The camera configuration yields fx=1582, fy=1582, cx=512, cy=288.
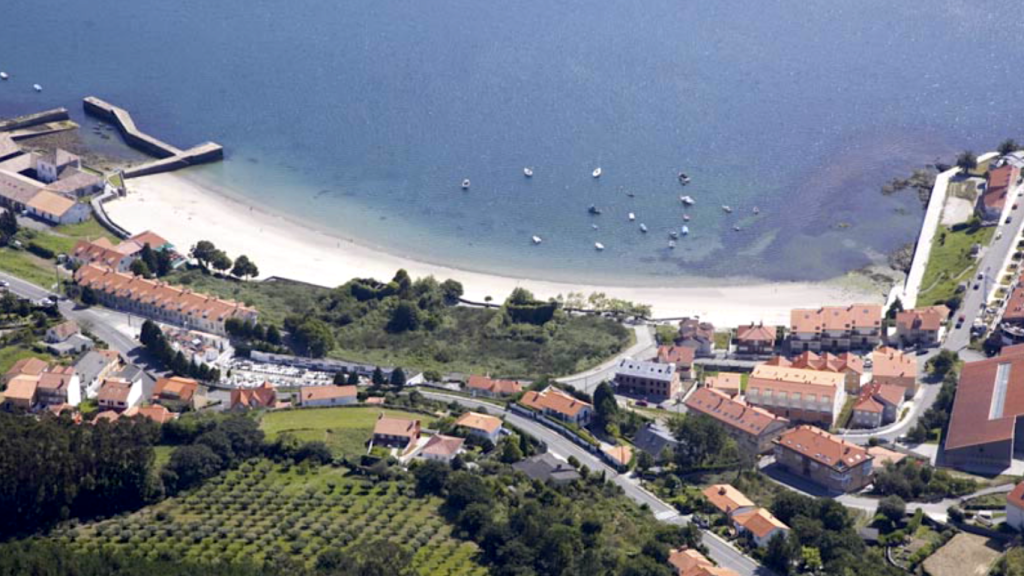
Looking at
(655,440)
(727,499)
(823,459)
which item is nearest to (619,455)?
(655,440)

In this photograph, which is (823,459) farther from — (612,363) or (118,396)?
(118,396)

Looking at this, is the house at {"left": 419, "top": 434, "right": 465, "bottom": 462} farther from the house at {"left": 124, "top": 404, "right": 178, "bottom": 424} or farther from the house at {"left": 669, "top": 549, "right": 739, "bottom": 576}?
the house at {"left": 669, "top": 549, "right": 739, "bottom": 576}

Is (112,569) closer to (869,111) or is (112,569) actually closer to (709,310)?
(709,310)

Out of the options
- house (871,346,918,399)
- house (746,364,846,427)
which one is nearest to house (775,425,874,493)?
house (746,364,846,427)

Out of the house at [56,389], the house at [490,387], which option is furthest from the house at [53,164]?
the house at [490,387]

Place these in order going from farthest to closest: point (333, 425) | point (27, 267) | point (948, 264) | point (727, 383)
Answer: point (948, 264)
point (27, 267)
point (727, 383)
point (333, 425)

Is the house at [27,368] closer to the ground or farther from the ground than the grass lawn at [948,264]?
closer to the ground

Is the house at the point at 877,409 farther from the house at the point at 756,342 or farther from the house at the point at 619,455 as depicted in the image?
the house at the point at 619,455

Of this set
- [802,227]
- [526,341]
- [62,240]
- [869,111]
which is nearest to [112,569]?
[526,341]
